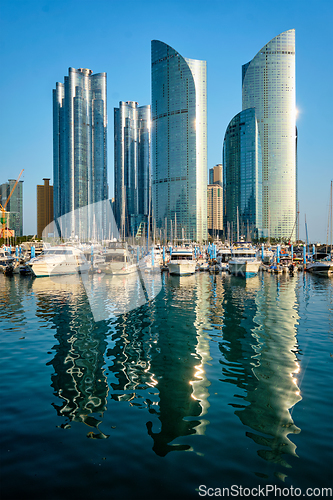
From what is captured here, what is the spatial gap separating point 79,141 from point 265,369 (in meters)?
187

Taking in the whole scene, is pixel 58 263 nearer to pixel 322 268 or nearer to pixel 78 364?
pixel 78 364

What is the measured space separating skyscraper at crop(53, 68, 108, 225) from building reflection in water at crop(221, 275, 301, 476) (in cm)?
16403

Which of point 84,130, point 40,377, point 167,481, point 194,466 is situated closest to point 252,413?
point 194,466

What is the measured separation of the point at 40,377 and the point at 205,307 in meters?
16.0

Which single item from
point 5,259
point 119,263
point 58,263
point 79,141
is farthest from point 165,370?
point 79,141

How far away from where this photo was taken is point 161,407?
10094 millimetres

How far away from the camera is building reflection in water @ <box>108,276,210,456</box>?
9117 millimetres

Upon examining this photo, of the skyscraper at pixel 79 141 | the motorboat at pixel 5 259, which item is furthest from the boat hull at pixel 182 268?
the skyscraper at pixel 79 141

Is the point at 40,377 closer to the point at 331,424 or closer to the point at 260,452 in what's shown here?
the point at 260,452

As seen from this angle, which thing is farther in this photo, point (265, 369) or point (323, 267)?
point (323, 267)

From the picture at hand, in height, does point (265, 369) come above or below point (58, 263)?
below

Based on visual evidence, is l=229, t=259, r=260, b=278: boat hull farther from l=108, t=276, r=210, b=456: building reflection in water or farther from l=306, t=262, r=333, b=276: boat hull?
l=108, t=276, r=210, b=456: building reflection in water

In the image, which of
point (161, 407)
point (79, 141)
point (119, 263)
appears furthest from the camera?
point (79, 141)

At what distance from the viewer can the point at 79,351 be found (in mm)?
15562
